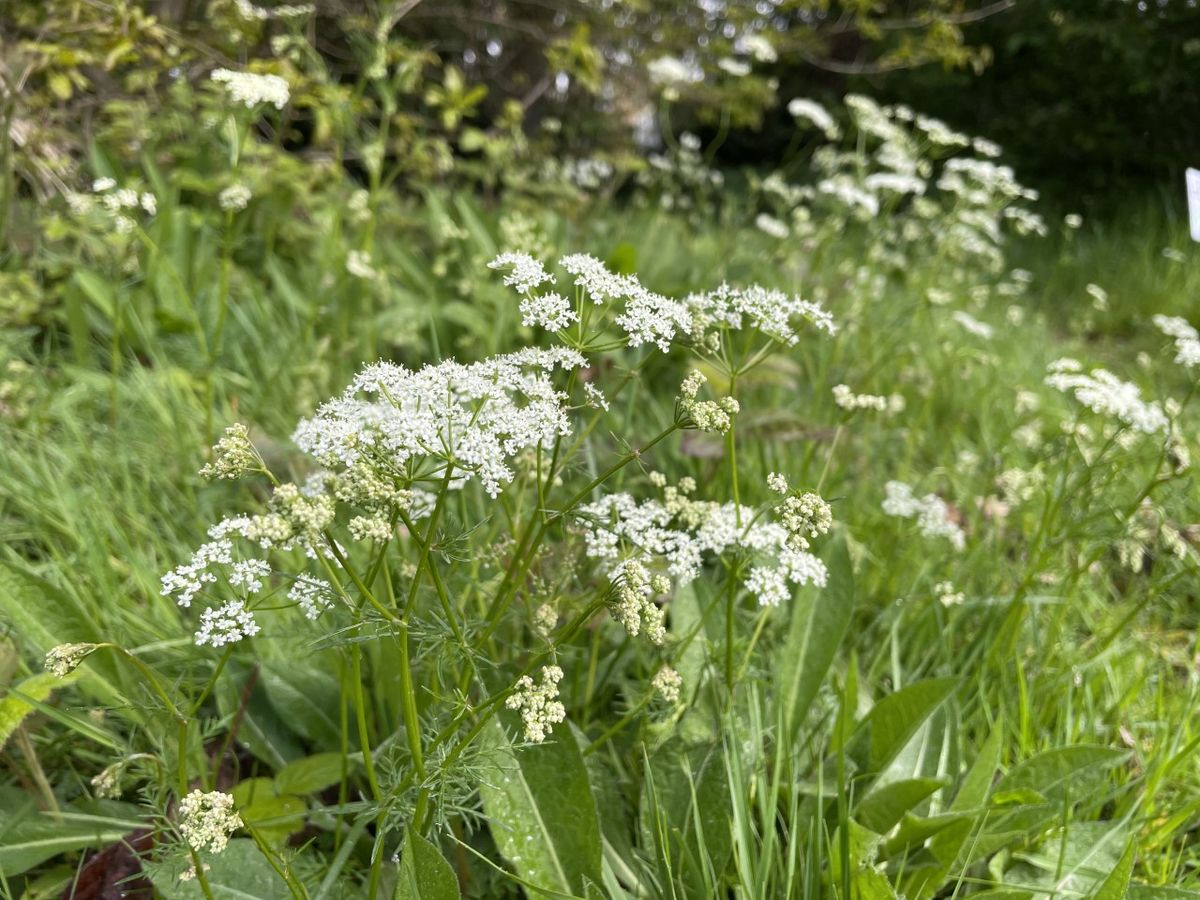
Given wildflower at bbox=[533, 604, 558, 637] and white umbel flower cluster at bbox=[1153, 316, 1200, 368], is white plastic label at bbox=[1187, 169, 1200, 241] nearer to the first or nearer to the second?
white umbel flower cluster at bbox=[1153, 316, 1200, 368]

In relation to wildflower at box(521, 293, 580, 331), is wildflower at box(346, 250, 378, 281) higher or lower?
lower

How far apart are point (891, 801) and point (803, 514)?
2.21 ft

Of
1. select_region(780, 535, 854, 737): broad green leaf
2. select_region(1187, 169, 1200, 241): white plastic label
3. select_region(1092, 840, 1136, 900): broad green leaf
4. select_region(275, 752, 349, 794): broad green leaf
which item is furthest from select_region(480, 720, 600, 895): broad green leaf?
select_region(1187, 169, 1200, 241): white plastic label

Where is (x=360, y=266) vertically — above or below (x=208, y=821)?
below

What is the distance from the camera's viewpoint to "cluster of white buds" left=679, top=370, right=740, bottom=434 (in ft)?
3.36

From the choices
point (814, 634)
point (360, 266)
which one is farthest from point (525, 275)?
point (360, 266)

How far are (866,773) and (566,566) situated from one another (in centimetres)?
73

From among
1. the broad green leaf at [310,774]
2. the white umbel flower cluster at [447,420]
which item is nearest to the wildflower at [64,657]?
the white umbel flower cluster at [447,420]

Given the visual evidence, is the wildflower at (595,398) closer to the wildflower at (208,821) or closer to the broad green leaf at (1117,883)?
the wildflower at (208,821)

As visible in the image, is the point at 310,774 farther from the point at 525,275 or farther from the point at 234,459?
the point at 525,275

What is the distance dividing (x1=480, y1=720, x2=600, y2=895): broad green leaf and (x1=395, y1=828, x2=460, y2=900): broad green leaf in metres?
0.22

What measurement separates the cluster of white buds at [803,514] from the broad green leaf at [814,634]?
0.64 meters

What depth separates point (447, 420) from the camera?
0.99 meters

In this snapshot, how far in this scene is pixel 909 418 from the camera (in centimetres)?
317
